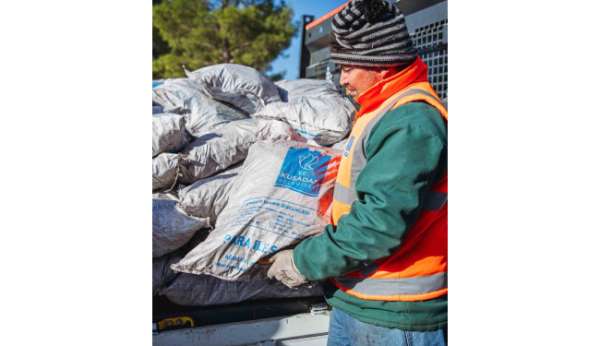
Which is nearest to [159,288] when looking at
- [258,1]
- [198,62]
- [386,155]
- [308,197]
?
[308,197]

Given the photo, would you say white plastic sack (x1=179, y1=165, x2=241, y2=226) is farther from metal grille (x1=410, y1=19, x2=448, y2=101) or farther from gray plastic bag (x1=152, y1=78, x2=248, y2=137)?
metal grille (x1=410, y1=19, x2=448, y2=101)

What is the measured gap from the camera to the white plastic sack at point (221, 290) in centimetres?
220

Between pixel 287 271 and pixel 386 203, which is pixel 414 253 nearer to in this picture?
pixel 386 203

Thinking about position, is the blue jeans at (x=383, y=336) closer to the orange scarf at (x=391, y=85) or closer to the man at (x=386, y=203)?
the man at (x=386, y=203)

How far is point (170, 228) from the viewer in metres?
2.21

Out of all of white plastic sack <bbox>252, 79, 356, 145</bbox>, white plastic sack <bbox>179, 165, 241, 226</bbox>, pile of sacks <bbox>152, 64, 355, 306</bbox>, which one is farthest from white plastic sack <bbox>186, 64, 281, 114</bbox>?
white plastic sack <bbox>179, 165, 241, 226</bbox>

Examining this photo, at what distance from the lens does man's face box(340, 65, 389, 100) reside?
1545mm

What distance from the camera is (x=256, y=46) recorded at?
13.7 metres

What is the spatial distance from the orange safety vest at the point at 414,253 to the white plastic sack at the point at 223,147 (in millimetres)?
1021

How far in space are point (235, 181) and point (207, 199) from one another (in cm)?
15

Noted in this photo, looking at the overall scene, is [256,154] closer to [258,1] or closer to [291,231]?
[291,231]

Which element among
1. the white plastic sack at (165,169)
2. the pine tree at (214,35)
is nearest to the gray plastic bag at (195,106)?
the white plastic sack at (165,169)

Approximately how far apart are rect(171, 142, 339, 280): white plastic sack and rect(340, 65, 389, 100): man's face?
0.42 metres
